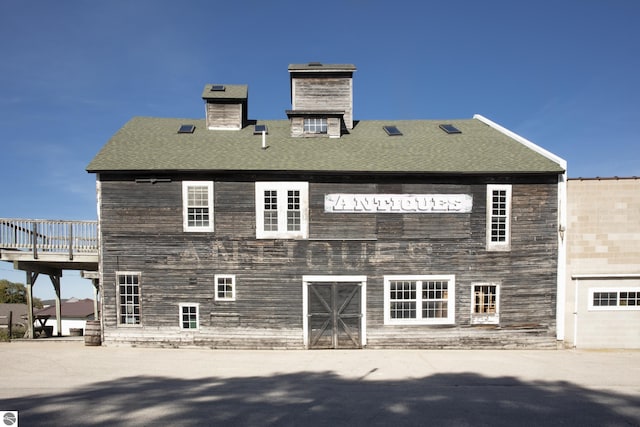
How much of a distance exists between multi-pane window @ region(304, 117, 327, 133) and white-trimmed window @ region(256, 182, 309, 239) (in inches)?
161

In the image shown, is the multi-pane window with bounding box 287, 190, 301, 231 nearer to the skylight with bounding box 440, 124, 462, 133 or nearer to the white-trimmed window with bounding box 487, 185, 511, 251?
the white-trimmed window with bounding box 487, 185, 511, 251

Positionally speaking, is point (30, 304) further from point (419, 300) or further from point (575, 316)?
point (575, 316)

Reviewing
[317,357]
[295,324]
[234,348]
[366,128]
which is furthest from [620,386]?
[366,128]

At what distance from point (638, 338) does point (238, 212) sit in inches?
668

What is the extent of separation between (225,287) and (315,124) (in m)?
8.77

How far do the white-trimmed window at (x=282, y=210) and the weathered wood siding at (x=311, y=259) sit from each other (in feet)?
0.90

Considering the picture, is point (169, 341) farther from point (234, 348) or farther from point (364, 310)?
point (364, 310)

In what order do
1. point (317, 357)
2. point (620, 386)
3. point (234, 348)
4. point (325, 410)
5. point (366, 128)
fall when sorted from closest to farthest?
A: 1. point (325, 410)
2. point (620, 386)
3. point (317, 357)
4. point (234, 348)
5. point (366, 128)

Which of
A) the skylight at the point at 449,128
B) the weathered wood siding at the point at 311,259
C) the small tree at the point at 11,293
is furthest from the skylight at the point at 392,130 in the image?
the small tree at the point at 11,293

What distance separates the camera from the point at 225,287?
15414mm

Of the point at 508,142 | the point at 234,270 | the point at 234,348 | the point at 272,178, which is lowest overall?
the point at 234,348

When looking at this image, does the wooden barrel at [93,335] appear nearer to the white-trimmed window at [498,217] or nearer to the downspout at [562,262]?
the white-trimmed window at [498,217]

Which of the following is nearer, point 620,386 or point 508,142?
point 620,386

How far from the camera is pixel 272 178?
15.6 metres
